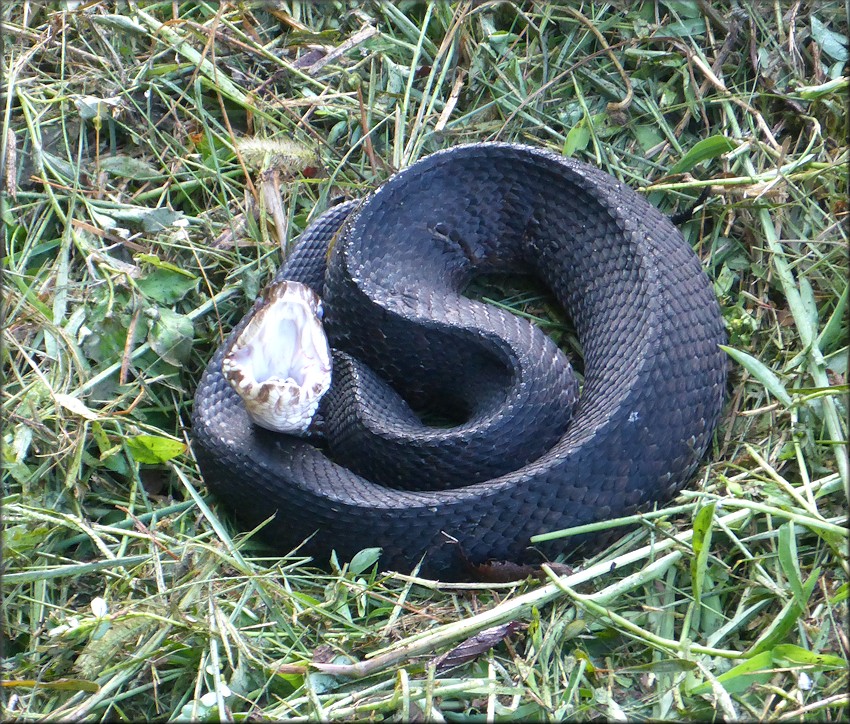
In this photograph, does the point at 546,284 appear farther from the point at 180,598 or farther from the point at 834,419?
the point at 180,598

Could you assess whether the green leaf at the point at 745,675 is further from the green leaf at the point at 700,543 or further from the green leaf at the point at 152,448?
the green leaf at the point at 152,448

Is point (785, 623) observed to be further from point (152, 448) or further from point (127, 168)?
Result: point (127, 168)

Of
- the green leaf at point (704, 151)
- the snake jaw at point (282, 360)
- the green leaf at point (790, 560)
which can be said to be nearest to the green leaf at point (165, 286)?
the snake jaw at point (282, 360)

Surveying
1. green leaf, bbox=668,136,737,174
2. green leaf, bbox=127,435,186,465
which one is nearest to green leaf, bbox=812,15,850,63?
green leaf, bbox=668,136,737,174

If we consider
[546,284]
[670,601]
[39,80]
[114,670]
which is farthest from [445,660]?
[39,80]

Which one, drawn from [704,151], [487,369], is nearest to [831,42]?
[704,151]

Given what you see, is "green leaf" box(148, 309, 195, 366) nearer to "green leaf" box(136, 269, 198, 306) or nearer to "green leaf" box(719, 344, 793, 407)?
"green leaf" box(136, 269, 198, 306)
